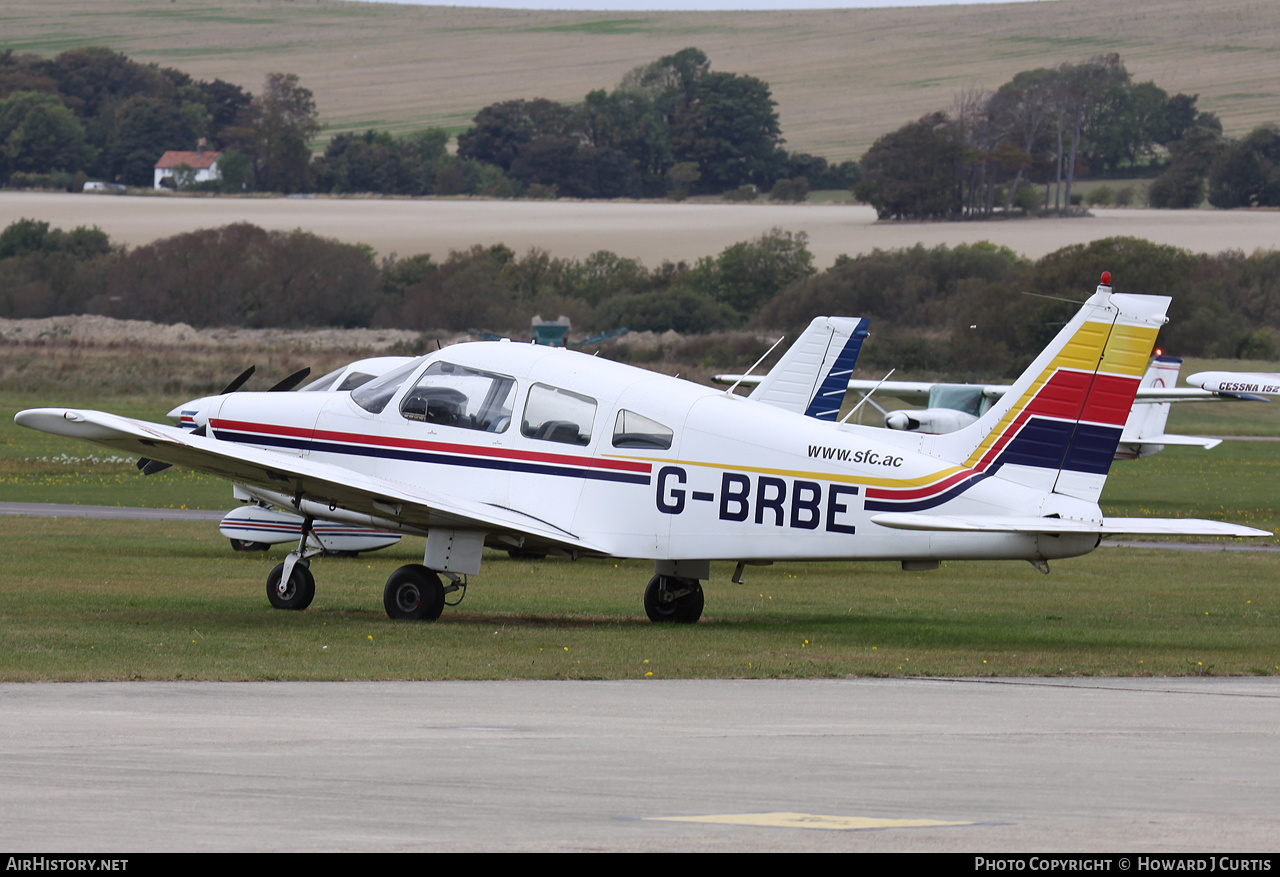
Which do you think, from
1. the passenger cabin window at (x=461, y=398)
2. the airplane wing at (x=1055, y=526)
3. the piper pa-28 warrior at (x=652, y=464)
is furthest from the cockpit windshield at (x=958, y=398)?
the airplane wing at (x=1055, y=526)

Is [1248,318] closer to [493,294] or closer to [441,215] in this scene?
[493,294]

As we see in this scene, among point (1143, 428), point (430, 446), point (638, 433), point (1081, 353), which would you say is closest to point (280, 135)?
point (1143, 428)

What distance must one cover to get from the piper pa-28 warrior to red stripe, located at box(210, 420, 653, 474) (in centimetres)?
2

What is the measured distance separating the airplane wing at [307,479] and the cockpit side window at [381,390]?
0.76 meters

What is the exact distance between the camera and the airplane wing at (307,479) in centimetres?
1464

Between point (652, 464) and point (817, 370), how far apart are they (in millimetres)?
8069

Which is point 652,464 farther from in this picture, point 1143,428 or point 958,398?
point 1143,428

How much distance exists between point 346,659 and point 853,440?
4920 mm

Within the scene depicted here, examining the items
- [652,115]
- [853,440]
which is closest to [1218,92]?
[652,115]

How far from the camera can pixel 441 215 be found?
141 metres

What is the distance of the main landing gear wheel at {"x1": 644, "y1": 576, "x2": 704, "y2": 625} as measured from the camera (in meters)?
16.5

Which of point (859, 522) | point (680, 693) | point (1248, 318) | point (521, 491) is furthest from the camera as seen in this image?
point (1248, 318)

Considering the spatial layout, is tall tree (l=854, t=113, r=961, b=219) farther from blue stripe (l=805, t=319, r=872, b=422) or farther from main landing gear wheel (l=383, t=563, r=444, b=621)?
main landing gear wheel (l=383, t=563, r=444, b=621)

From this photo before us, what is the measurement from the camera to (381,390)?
54.7 ft
